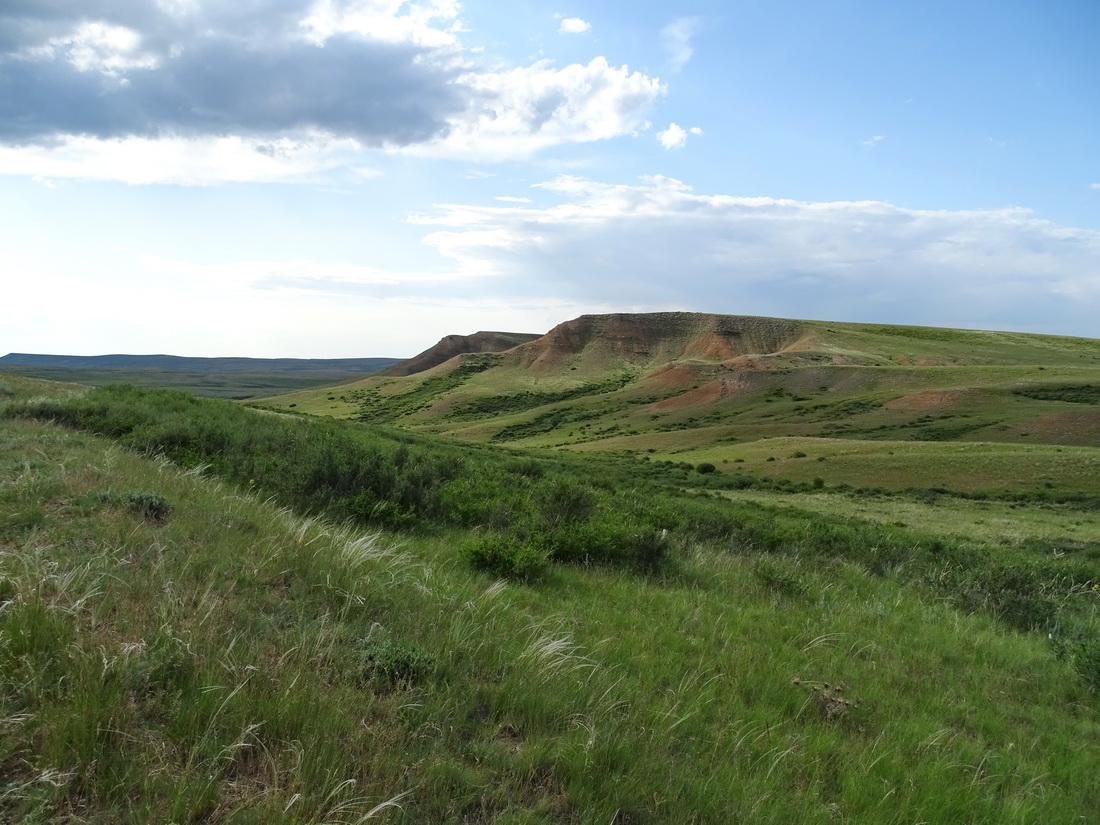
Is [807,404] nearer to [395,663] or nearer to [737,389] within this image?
[737,389]

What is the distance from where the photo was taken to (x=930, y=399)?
2394 inches

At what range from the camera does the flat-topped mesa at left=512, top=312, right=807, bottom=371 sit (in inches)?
4695

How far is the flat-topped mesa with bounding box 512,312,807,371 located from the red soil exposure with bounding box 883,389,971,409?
52047 mm

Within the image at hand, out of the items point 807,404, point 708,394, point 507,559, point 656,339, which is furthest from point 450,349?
point 507,559

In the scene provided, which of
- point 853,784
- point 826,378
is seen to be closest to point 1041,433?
point 826,378

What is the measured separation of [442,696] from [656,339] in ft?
417

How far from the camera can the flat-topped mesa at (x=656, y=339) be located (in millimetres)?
119250

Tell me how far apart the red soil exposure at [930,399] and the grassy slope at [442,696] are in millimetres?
60468

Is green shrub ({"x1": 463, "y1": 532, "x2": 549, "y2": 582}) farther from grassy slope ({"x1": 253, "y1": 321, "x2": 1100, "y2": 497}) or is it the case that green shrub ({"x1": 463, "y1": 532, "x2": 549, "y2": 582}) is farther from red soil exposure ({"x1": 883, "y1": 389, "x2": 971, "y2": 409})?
red soil exposure ({"x1": 883, "y1": 389, "x2": 971, "y2": 409})

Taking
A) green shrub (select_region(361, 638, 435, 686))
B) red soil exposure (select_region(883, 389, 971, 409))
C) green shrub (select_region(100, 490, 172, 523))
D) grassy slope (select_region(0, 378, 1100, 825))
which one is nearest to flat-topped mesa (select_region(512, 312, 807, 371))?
red soil exposure (select_region(883, 389, 971, 409))

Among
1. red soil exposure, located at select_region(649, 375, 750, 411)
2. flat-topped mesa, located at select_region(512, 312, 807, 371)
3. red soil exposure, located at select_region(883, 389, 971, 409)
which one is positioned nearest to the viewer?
red soil exposure, located at select_region(883, 389, 971, 409)

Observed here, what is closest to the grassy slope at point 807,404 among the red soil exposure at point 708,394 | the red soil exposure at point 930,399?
the red soil exposure at point 930,399

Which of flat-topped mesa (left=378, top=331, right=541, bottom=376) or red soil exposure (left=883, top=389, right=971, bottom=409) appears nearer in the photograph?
red soil exposure (left=883, top=389, right=971, bottom=409)

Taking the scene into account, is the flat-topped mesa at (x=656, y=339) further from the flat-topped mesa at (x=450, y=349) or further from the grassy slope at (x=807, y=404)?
the flat-topped mesa at (x=450, y=349)
